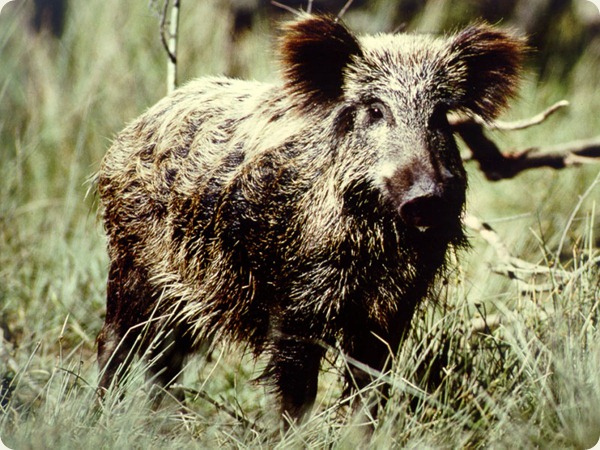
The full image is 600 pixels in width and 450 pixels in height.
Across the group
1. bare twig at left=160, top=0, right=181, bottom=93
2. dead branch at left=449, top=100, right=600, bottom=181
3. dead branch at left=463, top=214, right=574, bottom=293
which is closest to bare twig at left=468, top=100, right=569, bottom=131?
dead branch at left=449, top=100, right=600, bottom=181

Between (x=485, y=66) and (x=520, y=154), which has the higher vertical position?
(x=485, y=66)

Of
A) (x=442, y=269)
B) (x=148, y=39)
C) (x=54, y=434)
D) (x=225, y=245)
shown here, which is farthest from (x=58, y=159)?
(x=442, y=269)

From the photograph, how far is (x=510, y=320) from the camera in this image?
357 cm

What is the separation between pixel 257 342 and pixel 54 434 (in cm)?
88

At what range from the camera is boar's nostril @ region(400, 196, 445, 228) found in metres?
2.88

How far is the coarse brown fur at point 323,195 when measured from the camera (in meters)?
3.12

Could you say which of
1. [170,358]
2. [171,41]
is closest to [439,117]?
[171,41]

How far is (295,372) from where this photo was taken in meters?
3.35

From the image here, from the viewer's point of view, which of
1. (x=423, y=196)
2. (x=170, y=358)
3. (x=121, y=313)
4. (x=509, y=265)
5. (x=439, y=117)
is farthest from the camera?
(x=509, y=265)

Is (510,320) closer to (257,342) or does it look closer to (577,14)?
(257,342)

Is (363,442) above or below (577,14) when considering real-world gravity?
below

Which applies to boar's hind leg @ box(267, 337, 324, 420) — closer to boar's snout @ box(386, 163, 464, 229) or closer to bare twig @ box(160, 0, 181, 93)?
boar's snout @ box(386, 163, 464, 229)

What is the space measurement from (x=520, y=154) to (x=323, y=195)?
5.12 ft

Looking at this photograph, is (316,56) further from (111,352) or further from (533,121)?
(111,352)
